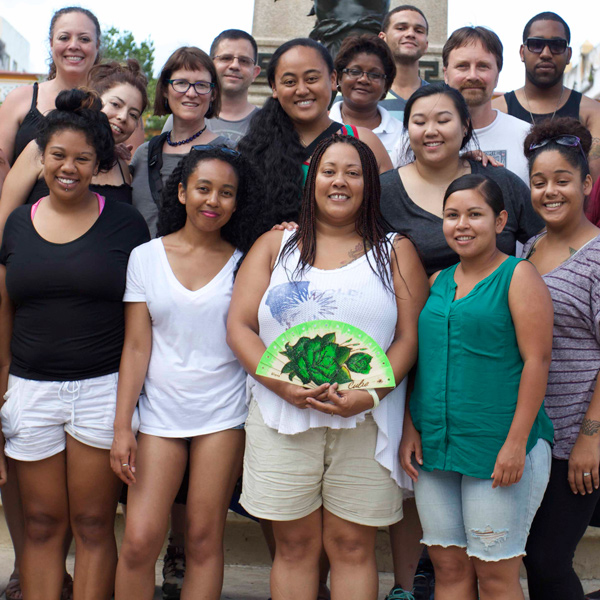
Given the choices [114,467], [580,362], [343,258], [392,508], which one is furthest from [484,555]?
[114,467]

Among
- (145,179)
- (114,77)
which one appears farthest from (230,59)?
(145,179)

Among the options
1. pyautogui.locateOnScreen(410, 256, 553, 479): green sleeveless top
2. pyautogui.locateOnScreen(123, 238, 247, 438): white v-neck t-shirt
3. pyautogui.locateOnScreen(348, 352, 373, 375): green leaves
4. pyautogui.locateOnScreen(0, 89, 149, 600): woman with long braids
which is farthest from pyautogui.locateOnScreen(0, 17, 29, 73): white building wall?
pyautogui.locateOnScreen(410, 256, 553, 479): green sleeveless top

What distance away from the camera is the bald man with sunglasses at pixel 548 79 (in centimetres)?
507

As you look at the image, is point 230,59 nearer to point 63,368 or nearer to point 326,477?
point 63,368

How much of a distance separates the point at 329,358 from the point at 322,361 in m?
0.03

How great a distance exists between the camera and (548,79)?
5082mm

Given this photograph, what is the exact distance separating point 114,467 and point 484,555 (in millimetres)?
1626

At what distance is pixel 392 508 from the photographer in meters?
3.19

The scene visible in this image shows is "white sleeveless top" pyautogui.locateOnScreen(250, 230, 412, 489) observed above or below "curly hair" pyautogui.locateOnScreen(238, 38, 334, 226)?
below

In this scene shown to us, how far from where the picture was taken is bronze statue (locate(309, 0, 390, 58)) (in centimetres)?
743

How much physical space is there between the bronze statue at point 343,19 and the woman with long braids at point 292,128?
3.72 meters

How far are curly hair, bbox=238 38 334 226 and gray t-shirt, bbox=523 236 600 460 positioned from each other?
1345mm

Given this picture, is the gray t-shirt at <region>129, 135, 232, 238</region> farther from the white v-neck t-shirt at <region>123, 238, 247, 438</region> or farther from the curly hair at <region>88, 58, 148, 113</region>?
the white v-neck t-shirt at <region>123, 238, 247, 438</region>

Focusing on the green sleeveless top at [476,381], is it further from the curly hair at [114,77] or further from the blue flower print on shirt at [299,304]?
the curly hair at [114,77]
